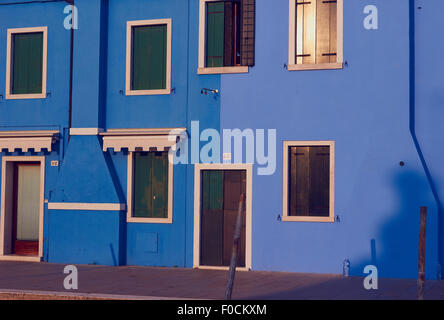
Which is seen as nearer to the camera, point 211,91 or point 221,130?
point 221,130

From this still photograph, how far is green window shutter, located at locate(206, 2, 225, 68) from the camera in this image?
59.8ft

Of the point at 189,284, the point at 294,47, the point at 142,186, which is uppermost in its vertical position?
the point at 294,47

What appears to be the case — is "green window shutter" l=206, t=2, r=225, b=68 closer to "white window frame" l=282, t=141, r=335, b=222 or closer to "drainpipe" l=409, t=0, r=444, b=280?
"white window frame" l=282, t=141, r=335, b=222

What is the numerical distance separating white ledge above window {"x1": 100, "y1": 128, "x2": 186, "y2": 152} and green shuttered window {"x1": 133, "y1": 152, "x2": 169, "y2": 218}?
0.44 m

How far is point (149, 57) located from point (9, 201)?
17.6ft

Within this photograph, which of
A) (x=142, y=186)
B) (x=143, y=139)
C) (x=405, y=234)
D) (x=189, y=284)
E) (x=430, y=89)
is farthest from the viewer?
(x=142, y=186)

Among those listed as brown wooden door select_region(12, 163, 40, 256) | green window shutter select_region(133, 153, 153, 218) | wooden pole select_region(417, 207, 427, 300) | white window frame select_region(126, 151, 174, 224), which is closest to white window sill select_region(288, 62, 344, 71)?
white window frame select_region(126, 151, 174, 224)

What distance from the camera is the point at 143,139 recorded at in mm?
18188

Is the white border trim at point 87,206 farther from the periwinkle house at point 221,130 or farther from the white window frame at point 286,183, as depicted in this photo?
the white window frame at point 286,183

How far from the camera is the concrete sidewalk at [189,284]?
522 inches

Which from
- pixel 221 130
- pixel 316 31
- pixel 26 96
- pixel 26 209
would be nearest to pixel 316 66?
pixel 316 31

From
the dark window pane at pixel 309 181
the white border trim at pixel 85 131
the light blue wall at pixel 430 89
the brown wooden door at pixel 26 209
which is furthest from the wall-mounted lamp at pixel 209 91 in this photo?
the brown wooden door at pixel 26 209

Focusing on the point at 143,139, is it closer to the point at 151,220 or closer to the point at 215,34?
the point at 151,220
